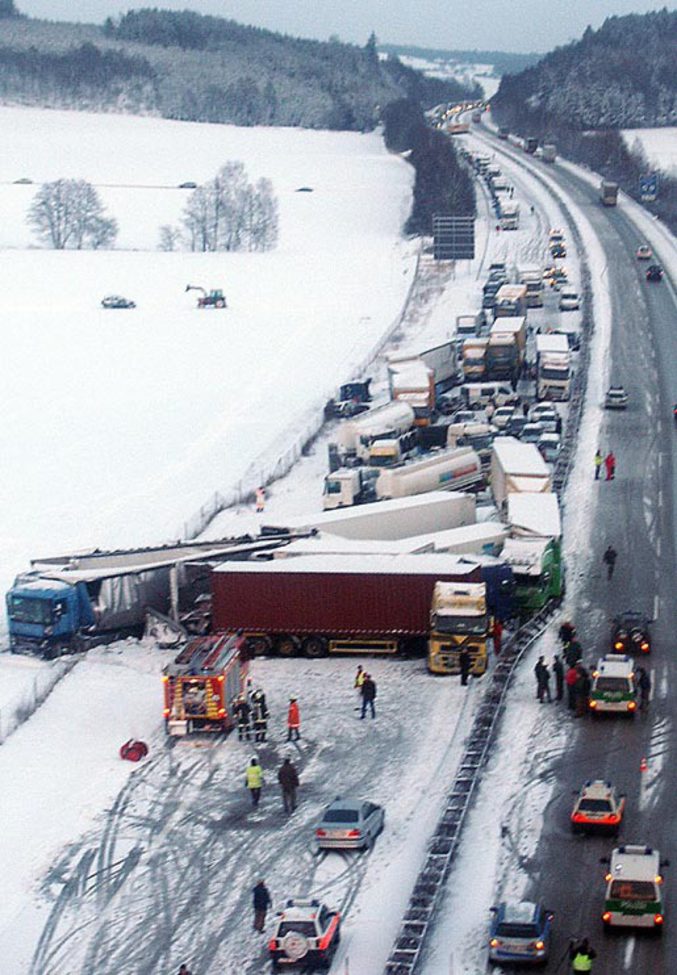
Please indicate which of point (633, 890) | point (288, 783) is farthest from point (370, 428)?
point (633, 890)

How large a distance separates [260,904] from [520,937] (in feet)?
14.5

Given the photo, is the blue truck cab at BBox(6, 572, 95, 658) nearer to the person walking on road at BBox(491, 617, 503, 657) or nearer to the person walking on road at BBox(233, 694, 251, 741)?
the person walking on road at BBox(233, 694, 251, 741)

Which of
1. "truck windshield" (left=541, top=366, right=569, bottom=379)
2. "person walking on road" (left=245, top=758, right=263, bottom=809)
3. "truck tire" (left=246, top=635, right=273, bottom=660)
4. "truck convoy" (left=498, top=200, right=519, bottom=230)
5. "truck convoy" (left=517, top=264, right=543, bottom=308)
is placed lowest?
"truck tire" (left=246, top=635, right=273, bottom=660)

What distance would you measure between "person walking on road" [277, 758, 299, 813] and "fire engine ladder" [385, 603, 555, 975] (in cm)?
285

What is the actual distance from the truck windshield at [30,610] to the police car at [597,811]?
16.1 m

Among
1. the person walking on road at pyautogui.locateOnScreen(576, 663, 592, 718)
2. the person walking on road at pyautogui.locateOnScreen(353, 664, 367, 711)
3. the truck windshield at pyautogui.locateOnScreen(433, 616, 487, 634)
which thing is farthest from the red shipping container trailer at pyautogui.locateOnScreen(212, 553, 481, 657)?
the person walking on road at pyautogui.locateOnScreen(576, 663, 592, 718)

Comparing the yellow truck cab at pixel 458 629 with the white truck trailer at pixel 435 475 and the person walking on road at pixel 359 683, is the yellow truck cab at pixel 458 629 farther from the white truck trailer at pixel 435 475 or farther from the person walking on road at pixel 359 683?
the white truck trailer at pixel 435 475

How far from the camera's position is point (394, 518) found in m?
47.1

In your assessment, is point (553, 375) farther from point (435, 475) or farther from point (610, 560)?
point (610, 560)

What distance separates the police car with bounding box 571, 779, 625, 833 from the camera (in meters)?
29.4

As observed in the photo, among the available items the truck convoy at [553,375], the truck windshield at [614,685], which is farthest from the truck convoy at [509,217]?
the truck windshield at [614,685]

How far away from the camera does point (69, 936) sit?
2761cm

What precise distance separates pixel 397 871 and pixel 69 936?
5561 mm

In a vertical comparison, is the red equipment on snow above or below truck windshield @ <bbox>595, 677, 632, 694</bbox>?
below
